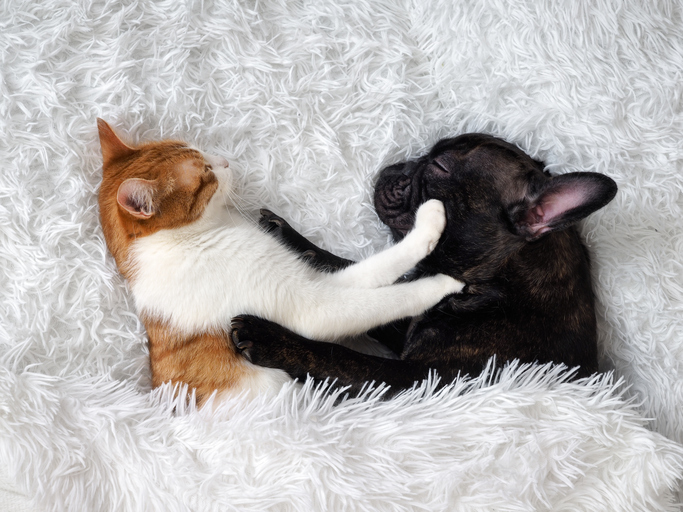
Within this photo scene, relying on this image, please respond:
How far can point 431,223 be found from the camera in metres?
1.51

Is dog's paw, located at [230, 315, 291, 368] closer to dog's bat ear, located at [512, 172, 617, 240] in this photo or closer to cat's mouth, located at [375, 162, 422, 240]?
cat's mouth, located at [375, 162, 422, 240]

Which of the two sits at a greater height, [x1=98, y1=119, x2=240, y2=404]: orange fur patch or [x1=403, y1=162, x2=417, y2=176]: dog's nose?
[x1=403, y1=162, x2=417, y2=176]: dog's nose

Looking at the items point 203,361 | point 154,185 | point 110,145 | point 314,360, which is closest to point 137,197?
point 154,185

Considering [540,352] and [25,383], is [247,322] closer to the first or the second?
[25,383]

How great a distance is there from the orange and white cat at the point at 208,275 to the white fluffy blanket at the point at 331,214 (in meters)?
0.09

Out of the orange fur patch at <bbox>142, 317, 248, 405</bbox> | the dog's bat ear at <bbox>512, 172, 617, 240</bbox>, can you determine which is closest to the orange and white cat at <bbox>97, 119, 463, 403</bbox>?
the orange fur patch at <bbox>142, 317, 248, 405</bbox>

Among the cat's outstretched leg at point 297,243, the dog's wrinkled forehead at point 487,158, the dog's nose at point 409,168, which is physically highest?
the dog's wrinkled forehead at point 487,158

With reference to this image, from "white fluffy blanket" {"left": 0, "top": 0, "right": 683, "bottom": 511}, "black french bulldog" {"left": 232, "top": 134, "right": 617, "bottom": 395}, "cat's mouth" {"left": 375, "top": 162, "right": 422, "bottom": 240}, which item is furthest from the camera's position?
"cat's mouth" {"left": 375, "top": 162, "right": 422, "bottom": 240}

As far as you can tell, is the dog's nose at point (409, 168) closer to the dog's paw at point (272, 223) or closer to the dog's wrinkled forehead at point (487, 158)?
the dog's wrinkled forehead at point (487, 158)

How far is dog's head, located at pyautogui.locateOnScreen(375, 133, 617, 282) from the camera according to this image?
4.91ft

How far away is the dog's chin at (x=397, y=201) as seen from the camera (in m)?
1.63

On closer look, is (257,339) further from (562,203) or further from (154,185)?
(562,203)

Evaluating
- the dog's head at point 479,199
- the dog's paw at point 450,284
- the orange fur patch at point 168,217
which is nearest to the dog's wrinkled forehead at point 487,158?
the dog's head at point 479,199

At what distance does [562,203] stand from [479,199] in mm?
244
